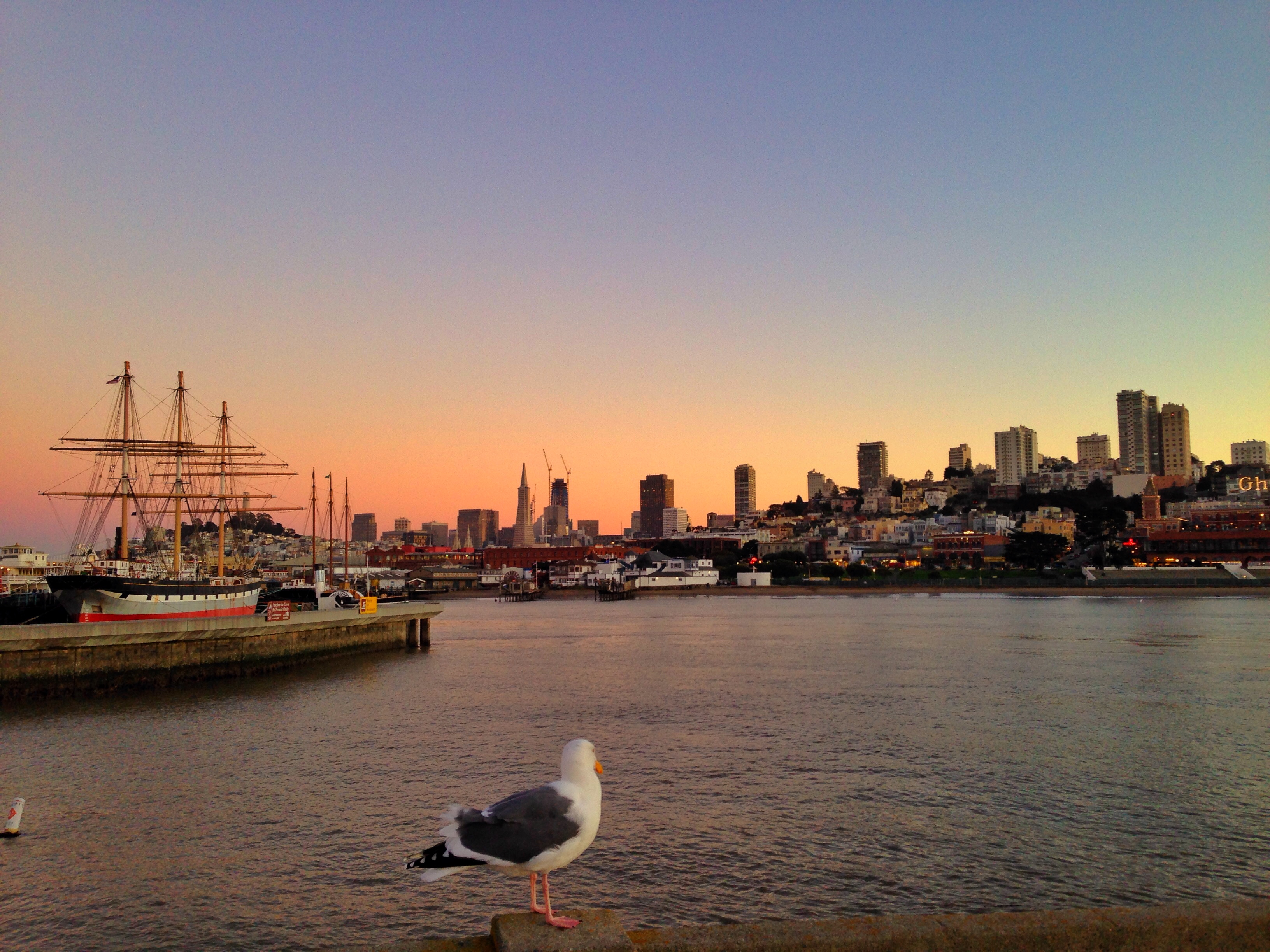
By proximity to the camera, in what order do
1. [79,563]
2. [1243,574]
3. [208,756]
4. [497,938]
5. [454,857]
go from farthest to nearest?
[1243,574], [79,563], [208,756], [454,857], [497,938]

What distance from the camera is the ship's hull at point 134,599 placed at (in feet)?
136

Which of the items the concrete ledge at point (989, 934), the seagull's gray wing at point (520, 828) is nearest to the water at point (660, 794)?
the seagull's gray wing at point (520, 828)

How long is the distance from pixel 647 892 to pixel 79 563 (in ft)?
261

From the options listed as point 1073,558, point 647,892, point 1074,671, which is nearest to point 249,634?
point 647,892

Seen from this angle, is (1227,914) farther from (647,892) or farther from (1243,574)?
(1243,574)

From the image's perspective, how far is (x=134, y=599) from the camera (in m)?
43.5

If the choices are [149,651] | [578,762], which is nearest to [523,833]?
[578,762]

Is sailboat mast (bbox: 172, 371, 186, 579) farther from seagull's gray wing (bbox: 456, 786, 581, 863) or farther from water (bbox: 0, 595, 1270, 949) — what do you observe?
seagull's gray wing (bbox: 456, 786, 581, 863)

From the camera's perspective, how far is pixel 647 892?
1327 centimetres

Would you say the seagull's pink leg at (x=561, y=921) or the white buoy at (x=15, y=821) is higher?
the seagull's pink leg at (x=561, y=921)

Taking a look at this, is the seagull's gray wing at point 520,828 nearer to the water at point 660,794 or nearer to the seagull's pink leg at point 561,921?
the seagull's pink leg at point 561,921

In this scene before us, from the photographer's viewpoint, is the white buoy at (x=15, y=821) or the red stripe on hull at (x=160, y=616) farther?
the red stripe on hull at (x=160, y=616)

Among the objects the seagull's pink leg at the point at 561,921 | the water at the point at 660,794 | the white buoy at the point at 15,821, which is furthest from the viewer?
the white buoy at the point at 15,821

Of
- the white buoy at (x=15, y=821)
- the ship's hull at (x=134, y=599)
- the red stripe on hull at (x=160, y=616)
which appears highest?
the ship's hull at (x=134, y=599)
